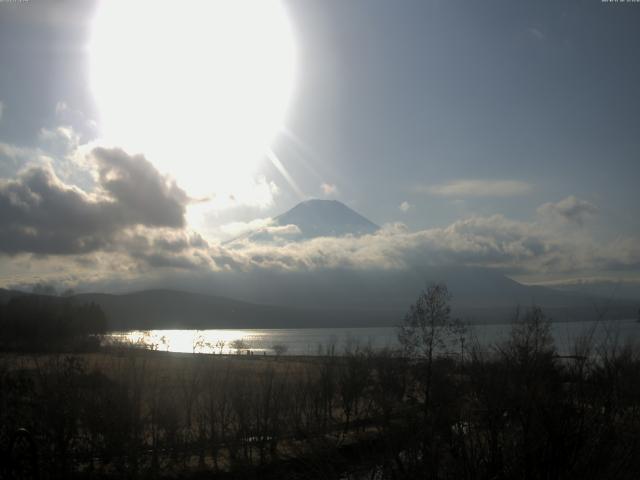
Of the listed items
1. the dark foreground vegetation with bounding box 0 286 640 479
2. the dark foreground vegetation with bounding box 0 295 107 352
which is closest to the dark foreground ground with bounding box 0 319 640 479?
the dark foreground vegetation with bounding box 0 286 640 479

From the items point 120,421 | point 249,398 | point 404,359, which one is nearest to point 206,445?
point 249,398

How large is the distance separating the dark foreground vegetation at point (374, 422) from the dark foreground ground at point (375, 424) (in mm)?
26

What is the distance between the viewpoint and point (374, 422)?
966 cm

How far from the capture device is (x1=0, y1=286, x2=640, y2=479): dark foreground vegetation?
568 centimetres

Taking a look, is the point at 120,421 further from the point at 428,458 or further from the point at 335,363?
the point at 335,363

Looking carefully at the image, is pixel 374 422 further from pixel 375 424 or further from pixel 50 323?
pixel 50 323

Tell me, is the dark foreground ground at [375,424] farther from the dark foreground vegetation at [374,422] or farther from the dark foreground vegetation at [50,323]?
the dark foreground vegetation at [50,323]

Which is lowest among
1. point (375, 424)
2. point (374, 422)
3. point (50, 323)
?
point (50, 323)

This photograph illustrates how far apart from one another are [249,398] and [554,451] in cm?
1912

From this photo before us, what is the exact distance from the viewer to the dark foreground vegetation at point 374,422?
5684 millimetres

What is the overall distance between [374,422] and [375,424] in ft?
3.42

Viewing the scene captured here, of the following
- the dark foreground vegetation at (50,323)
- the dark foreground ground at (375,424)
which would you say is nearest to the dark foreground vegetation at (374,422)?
the dark foreground ground at (375,424)

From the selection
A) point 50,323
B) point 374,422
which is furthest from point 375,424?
point 50,323

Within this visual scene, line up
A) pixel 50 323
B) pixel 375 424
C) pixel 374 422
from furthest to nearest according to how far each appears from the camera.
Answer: pixel 50 323, pixel 374 422, pixel 375 424
